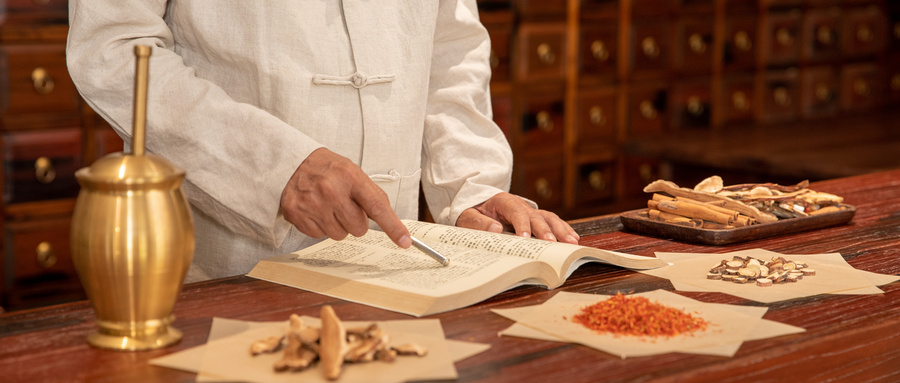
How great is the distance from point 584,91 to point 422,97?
1.94 meters

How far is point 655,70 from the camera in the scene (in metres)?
3.51

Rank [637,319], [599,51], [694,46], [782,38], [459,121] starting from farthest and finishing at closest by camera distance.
Result: [782,38]
[694,46]
[599,51]
[459,121]
[637,319]

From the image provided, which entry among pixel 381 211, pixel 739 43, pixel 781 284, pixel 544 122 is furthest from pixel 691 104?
pixel 381 211

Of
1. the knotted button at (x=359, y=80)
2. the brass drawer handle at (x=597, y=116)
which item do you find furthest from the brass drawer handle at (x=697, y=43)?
the knotted button at (x=359, y=80)

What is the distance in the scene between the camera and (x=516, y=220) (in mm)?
1314

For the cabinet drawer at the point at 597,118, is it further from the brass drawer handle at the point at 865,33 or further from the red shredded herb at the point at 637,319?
the red shredded herb at the point at 637,319

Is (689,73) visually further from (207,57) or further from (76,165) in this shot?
(207,57)

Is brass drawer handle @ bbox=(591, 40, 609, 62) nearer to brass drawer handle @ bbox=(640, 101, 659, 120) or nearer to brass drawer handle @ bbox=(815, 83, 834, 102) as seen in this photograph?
brass drawer handle @ bbox=(640, 101, 659, 120)

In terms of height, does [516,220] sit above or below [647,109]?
above

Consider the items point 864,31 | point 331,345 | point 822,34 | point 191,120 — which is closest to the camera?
point 331,345

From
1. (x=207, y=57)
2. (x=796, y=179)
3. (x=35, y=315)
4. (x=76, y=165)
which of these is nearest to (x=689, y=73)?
(x=796, y=179)

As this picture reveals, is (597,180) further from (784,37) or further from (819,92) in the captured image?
(819,92)

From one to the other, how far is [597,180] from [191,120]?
238cm

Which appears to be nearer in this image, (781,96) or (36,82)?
(36,82)
